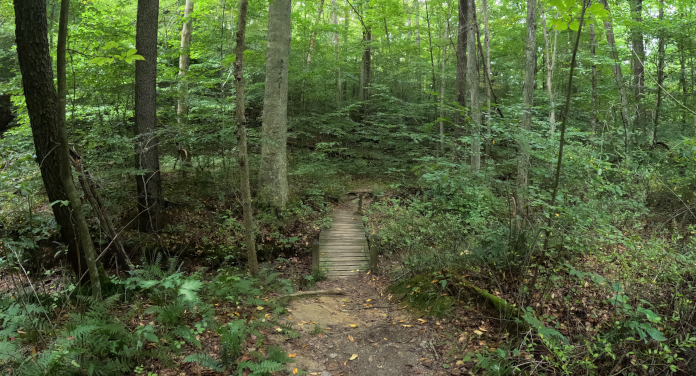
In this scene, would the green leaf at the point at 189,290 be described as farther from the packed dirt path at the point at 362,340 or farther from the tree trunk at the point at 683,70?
the tree trunk at the point at 683,70

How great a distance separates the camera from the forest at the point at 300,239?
2.99m

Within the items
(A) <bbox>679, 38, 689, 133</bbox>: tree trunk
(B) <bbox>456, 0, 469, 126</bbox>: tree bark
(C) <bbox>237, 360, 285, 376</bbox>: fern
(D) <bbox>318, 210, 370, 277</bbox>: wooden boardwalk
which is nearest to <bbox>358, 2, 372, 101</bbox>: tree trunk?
(B) <bbox>456, 0, 469, 126</bbox>: tree bark

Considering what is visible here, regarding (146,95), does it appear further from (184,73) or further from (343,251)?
(343,251)

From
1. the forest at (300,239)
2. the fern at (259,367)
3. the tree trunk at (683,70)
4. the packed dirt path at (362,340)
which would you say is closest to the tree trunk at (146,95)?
the forest at (300,239)

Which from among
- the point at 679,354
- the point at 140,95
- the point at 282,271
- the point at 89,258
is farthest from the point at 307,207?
the point at 679,354

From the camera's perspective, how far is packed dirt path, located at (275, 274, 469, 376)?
352 cm

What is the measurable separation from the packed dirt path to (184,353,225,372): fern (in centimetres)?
73

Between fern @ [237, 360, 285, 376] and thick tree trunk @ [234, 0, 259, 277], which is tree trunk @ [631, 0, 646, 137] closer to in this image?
thick tree trunk @ [234, 0, 259, 277]

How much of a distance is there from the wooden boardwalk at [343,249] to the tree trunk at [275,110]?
1737 mm

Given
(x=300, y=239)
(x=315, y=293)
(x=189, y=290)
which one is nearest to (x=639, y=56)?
(x=300, y=239)

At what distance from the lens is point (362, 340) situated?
13.7 feet

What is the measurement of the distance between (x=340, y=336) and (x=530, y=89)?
8.05 m

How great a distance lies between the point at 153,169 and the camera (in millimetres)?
7410

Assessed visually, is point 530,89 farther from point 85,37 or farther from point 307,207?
point 85,37
